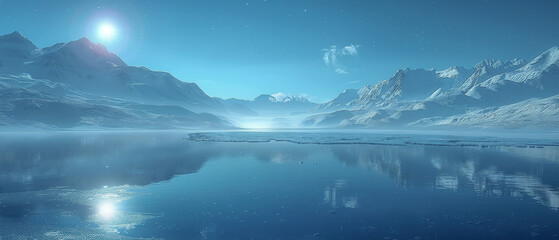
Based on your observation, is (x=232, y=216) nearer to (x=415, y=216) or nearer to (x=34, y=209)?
(x=415, y=216)

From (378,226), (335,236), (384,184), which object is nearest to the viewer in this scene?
(335,236)

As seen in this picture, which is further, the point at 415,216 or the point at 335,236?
the point at 415,216

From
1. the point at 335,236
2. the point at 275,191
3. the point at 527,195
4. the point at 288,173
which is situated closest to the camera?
the point at 335,236

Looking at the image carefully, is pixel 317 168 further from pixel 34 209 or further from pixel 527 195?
pixel 34 209

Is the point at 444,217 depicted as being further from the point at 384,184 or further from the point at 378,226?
the point at 384,184

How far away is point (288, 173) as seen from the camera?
3572cm

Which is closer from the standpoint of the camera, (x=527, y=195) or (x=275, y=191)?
(x=527, y=195)

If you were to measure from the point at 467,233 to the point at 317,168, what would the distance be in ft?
75.4

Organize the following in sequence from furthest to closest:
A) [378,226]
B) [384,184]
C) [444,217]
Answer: [384,184] < [444,217] < [378,226]

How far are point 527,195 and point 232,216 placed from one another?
2077cm

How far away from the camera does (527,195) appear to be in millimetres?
24531

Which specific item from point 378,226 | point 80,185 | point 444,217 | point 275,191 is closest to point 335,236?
point 378,226

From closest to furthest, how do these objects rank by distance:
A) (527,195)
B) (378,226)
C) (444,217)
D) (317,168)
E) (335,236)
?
(335,236) → (378,226) → (444,217) → (527,195) → (317,168)

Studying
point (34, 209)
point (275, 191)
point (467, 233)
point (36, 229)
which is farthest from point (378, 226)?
point (34, 209)
